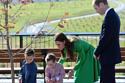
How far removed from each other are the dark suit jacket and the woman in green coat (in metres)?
0.52

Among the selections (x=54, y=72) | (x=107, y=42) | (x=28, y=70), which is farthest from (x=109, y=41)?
(x=28, y=70)

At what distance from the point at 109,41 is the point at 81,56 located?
770mm

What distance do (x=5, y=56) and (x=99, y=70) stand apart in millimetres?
3805

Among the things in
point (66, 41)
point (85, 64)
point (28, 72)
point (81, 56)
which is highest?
point (66, 41)

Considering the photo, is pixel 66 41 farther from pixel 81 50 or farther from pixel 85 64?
pixel 85 64

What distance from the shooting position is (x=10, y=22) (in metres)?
8.95

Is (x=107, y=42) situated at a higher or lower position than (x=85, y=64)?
higher

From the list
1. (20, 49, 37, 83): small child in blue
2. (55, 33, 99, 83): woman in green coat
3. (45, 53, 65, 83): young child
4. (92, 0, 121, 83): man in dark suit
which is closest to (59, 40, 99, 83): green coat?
(55, 33, 99, 83): woman in green coat

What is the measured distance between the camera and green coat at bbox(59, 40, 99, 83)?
26.2 ft

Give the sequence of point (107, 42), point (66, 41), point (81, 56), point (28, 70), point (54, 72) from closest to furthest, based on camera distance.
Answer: point (107, 42) < point (66, 41) < point (81, 56) < point (54, 72) < point (28, 70)

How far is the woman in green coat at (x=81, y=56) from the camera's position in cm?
788

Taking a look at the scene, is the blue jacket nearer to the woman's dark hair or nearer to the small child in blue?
the small child in blue

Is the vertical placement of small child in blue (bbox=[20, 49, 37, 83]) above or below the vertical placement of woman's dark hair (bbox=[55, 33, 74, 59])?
below

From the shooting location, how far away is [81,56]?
8023mm
